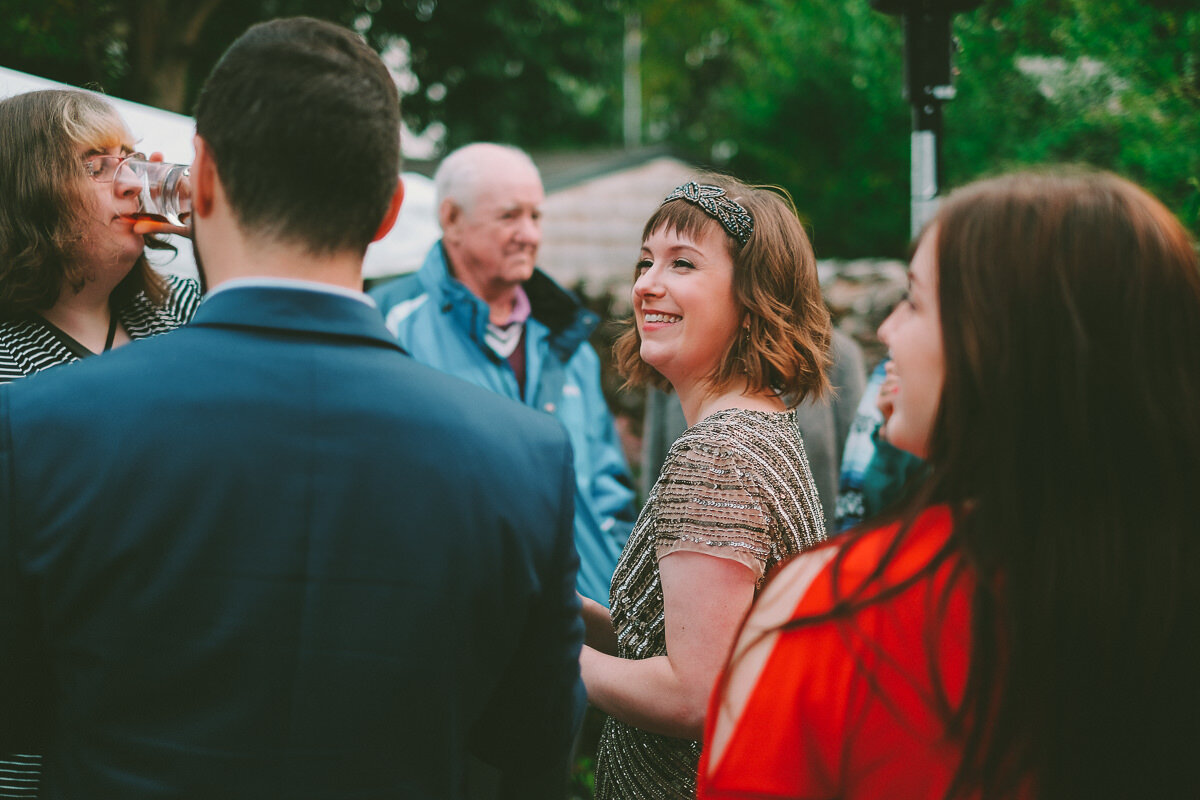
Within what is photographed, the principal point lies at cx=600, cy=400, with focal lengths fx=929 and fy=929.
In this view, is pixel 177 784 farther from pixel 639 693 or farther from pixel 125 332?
A: pixel 125 332

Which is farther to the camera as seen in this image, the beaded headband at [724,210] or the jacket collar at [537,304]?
the jacket collar at [537,304]

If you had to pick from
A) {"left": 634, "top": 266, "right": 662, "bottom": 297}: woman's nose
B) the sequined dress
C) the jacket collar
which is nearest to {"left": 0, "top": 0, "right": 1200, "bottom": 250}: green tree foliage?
{"left": 634, "top": 266, "right": 662, "bottom": 297}: woman's nose

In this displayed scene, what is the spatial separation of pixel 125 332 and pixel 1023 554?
2.08 meters

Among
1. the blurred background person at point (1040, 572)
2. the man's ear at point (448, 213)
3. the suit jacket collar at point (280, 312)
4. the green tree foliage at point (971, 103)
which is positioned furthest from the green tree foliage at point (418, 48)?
the blurred background person at point (1040, 572)

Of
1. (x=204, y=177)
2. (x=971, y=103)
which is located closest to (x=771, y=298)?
(x=204, y=177)

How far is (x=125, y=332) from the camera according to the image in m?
2.28

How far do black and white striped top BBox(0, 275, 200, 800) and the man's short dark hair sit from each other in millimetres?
880

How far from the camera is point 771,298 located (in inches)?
81.8

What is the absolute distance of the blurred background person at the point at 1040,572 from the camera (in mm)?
1042

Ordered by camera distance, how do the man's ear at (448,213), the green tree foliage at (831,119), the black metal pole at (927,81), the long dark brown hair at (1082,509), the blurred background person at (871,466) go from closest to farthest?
the long dark brown hair at (1082,509) → the blurred background person at (871,466) → the black metal pole at (927,81) → the man's ear at (448,213) → the green tree foliage at (831,119)

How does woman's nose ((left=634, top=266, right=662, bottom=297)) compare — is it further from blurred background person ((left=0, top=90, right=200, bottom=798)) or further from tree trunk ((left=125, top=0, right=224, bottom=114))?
tree trunk ((left=125, top=0, right=224, bottom=114))

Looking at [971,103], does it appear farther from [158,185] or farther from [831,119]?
[158,185]

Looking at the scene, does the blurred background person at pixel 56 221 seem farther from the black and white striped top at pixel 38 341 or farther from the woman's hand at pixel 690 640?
the woman's hand at pixel 690 640

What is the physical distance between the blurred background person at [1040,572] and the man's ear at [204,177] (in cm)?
93
